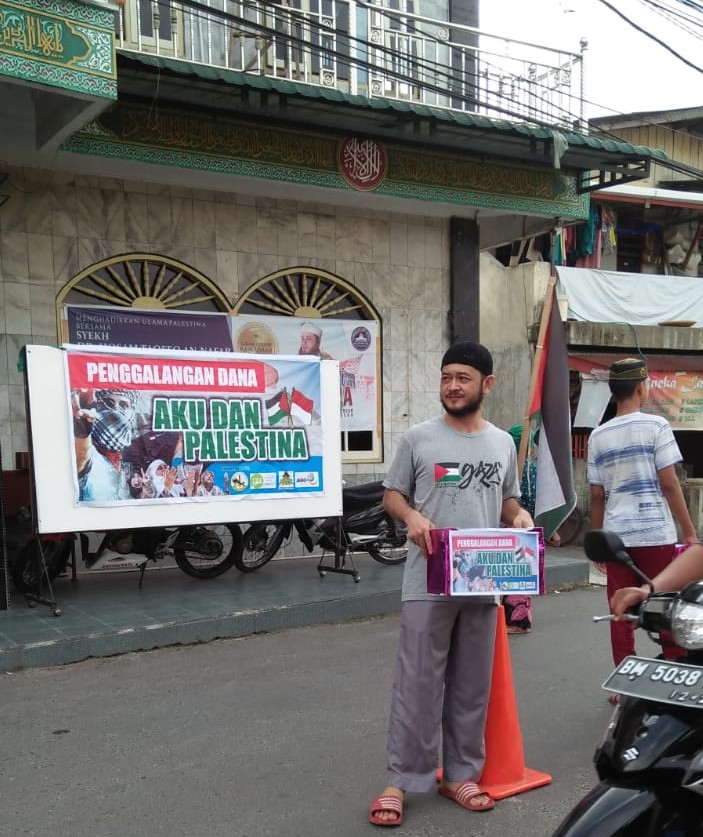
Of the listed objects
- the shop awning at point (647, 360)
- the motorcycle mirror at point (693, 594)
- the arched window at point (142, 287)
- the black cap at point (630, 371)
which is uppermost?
the arched window at point (142, 287)

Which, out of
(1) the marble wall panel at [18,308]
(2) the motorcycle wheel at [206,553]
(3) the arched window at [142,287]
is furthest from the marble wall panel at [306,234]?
(2) the motorcycle wheel at [206,553]

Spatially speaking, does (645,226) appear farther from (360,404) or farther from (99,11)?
(99,11)

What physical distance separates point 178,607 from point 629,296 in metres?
9.72

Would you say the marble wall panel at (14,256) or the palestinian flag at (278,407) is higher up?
the marble wall panel at (14,256)

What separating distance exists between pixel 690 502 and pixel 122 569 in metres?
7.71

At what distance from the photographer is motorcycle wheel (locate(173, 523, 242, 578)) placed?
Result: 799 centimetres

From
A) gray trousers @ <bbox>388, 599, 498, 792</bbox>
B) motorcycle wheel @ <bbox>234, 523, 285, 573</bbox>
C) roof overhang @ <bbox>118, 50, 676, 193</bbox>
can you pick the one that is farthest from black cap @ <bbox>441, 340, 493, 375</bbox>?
roof overhang @ <bbox>118, 50, 676, 193</bbox>

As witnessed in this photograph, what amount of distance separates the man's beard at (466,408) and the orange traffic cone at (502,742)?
883 millimetres

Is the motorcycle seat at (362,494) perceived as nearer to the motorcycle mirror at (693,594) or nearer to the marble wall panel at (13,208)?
the marble wall panel at (13,208)

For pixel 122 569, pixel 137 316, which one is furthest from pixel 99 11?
pixel 122 569

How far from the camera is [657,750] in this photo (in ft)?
7.02

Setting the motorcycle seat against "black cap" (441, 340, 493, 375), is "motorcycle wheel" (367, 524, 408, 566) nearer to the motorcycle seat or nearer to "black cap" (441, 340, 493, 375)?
the motorcycle seat

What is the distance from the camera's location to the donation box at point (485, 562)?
332 centimetres

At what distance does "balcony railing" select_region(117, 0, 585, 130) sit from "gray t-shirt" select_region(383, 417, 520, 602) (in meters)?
5.70
